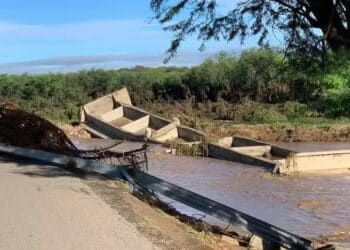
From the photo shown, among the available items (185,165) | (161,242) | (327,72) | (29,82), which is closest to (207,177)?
(185,165)

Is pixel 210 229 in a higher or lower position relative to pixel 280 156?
higher

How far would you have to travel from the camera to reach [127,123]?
50.2 metres

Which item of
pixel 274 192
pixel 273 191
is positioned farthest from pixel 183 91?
pixel 274 192

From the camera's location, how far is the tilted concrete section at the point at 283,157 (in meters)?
29.5

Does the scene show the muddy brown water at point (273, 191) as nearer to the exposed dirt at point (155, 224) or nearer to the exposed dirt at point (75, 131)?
the exposed dirt at point (155, 224)

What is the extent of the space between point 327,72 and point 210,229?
3.43 meters

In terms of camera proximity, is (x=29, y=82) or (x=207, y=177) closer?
(x=207, y=177)

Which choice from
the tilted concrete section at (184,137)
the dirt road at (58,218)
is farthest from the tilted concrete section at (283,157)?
the dirt road at (58,218)

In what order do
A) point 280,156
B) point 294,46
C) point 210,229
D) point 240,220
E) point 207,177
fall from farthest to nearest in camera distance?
1. point 280,156
2. point 207,177
3. point 294,46
4. point 210,229
5. point 240,220

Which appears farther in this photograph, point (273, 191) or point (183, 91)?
point (183, 91)

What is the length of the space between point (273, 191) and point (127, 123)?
26.3m

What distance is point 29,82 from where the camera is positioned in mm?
67750

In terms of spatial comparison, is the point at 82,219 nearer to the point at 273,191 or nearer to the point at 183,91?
the point at 273,191

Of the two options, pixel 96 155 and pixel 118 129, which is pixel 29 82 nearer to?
pixel 118 129
